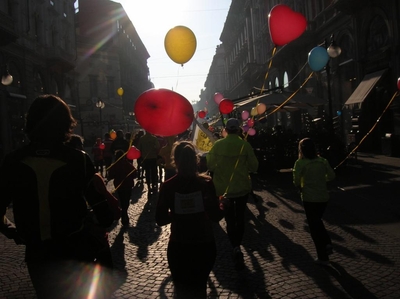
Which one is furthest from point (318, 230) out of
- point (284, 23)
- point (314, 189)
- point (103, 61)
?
point (103, 61)

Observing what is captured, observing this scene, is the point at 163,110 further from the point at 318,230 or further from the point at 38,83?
the point at 38,83

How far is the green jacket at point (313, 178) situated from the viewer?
456 centimetres

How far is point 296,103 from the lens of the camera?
500 inches

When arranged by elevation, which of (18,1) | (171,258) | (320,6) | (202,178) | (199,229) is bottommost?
(171,258)

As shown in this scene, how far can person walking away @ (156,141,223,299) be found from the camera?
2748mm

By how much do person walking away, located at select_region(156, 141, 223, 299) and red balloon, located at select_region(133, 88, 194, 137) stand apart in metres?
1.18

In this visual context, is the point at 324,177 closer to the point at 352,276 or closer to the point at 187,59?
the point at 352,276

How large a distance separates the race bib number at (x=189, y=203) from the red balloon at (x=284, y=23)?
142 inches

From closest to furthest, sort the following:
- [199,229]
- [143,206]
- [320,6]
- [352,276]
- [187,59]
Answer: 1. [199,229]
2. [352,276]
3. [187,59]
4. [143,206]
5. [320,6]

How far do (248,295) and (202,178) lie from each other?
4.79 feet

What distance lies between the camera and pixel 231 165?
468 cm

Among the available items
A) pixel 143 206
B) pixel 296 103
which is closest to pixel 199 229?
pixel 143 206

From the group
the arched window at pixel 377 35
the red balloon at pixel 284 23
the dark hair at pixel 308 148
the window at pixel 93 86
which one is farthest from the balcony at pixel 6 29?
the window at pixel 93 86

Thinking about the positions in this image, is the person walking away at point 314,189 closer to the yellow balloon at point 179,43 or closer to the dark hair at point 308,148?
the dark hair at point 308,148
